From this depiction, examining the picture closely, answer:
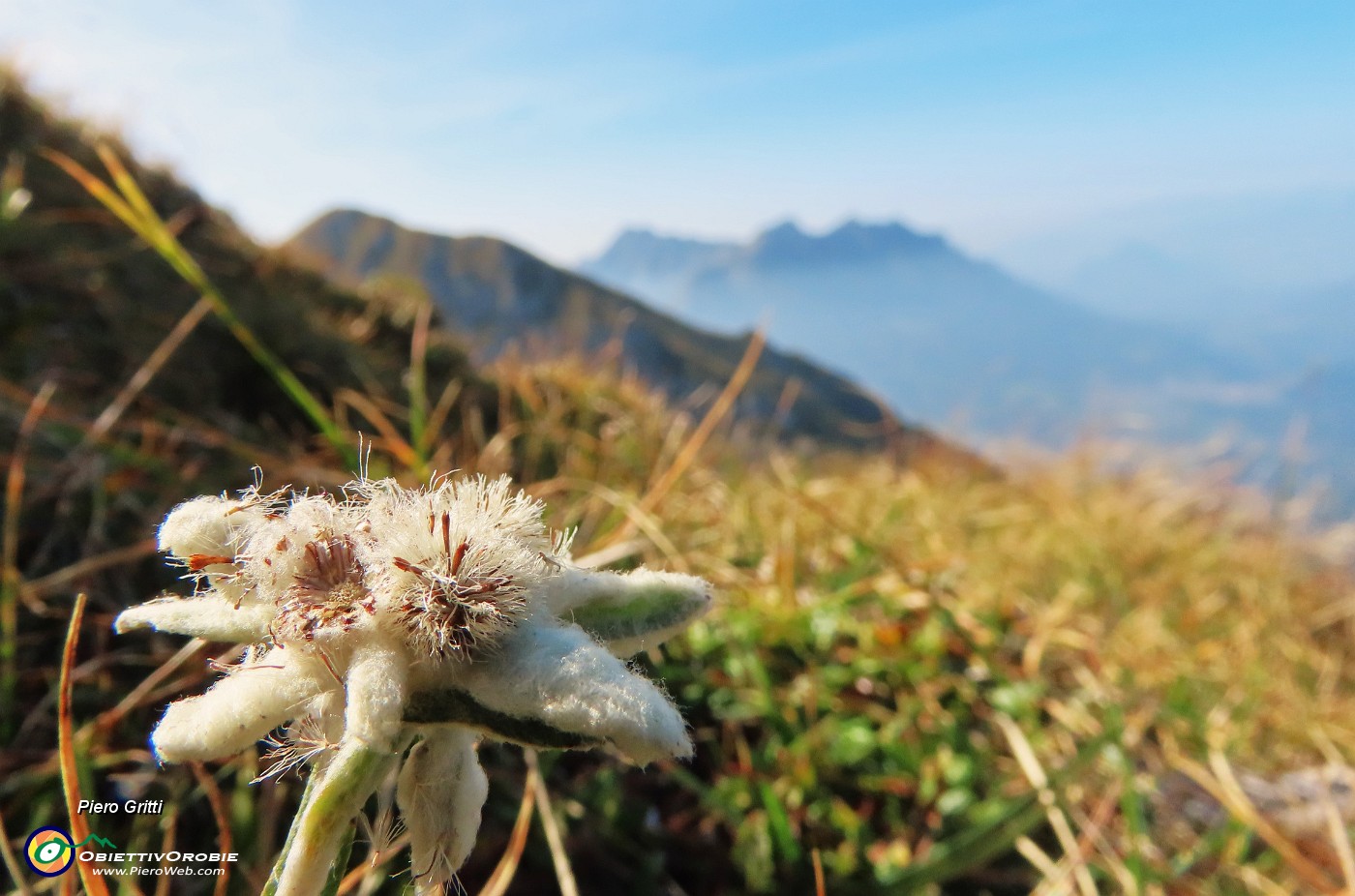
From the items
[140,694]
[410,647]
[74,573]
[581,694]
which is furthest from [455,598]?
[74,573]

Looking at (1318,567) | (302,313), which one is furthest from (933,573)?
(1318,567)

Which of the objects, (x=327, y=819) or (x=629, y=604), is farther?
(x=629, y=604)

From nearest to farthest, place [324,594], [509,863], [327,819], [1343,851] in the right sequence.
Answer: [327,819] < [324,594] < [509,863] < [1343,851]

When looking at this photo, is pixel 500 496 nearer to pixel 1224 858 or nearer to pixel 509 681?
pixel 509 681

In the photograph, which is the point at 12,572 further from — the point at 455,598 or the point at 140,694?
the point at 455,598

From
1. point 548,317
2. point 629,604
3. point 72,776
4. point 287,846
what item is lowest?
point 548,317

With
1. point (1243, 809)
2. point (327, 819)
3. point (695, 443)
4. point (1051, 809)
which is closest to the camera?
point (327, 819)

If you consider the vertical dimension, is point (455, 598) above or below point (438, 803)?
above
